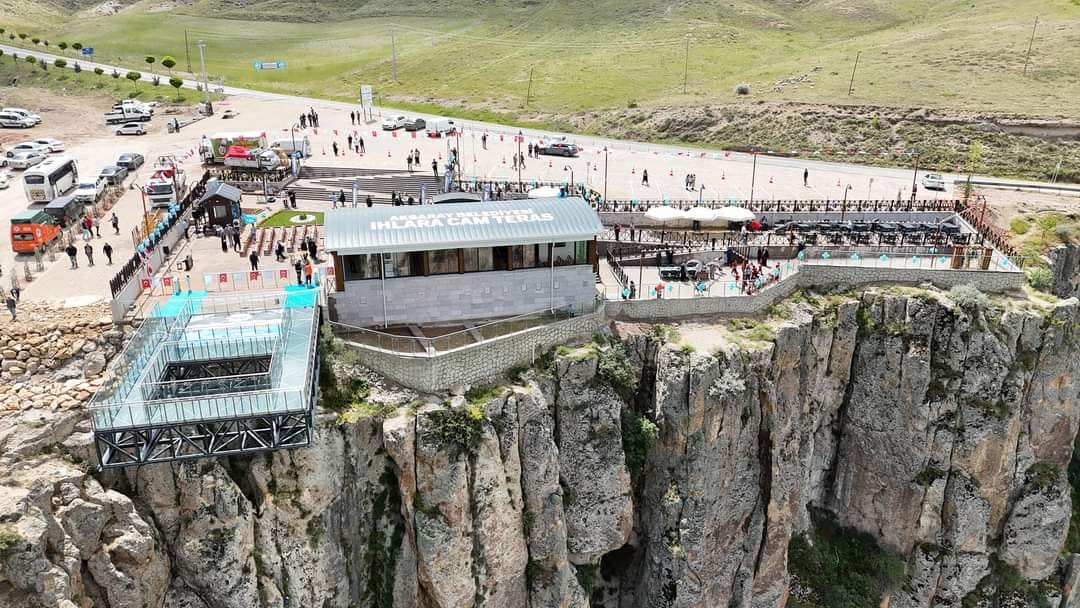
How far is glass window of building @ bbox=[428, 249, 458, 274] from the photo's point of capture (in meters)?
40.9

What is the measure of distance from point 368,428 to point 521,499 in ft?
26.8

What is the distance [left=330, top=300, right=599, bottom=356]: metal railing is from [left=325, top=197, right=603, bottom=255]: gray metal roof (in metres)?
3.93

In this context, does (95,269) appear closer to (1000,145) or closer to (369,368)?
(369,368)

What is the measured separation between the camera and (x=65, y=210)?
52.0 m

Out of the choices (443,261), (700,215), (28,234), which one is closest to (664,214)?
(700,215)

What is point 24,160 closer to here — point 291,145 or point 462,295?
point 291,145

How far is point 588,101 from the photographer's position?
109 m

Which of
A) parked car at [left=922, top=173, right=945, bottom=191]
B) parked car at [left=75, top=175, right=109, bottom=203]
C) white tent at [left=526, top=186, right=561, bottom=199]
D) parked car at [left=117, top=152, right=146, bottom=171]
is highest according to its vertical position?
parked car at [left=117, top=152, right=146, bottom=171]

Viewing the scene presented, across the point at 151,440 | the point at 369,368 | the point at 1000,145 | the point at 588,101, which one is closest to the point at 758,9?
the point at 588,101

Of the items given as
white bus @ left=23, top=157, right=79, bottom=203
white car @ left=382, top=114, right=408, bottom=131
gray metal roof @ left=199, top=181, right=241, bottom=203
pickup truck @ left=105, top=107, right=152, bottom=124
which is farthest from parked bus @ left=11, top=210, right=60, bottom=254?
pickup truck @ left=105, top=107, right=152, bottom=124

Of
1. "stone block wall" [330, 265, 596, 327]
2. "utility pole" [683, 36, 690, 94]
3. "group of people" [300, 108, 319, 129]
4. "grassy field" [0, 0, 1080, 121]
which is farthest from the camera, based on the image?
"utility pole" [683, 36, 690, 94]

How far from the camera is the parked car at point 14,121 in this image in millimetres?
86062

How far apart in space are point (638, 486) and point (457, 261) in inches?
632

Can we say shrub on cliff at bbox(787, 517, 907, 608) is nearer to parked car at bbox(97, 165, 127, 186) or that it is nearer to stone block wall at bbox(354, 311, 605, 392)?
stone block wall at bbox(354, 311, 605, 392)
